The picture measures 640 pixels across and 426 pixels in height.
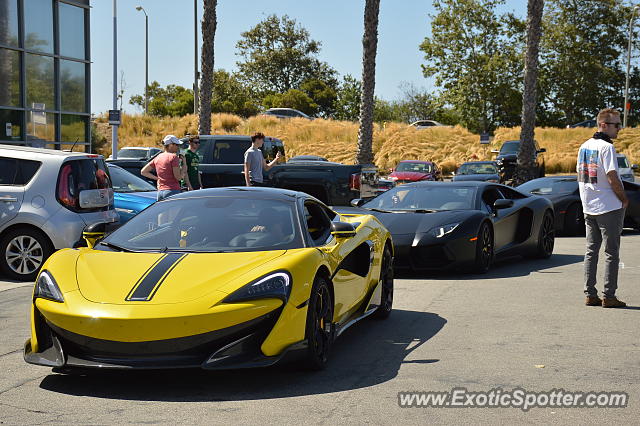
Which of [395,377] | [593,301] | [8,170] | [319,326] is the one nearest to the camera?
[395,377]

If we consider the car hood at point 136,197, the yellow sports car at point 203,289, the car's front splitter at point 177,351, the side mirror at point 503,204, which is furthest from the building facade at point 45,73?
the car's front splitter at point 177,351

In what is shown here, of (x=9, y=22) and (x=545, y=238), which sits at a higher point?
(x=9, y=22)

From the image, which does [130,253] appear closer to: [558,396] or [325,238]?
[325,238]

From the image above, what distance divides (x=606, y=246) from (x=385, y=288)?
2.31m

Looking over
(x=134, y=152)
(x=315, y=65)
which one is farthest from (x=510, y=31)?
(x=134, y=152)

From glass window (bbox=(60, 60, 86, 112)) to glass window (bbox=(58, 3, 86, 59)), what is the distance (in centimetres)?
33

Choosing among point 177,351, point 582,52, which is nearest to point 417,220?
point 177,351

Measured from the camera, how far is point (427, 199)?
12453 mm

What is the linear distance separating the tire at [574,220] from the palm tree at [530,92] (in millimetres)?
12226

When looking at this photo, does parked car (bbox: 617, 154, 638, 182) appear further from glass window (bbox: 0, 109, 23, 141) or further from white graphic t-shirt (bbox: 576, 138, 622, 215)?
white graphic t-shirt (bbox: 576, 138, 622, 215)

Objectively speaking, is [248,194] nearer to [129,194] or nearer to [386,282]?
[386,282]

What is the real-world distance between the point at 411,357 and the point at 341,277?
0.78 m

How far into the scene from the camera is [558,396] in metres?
Answer: 5.59

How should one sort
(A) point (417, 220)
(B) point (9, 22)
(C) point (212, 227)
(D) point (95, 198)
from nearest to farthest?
(C) point (212, 227), (D) point (95, 198), (A) point (417, 220), (B) point (9, 22)
